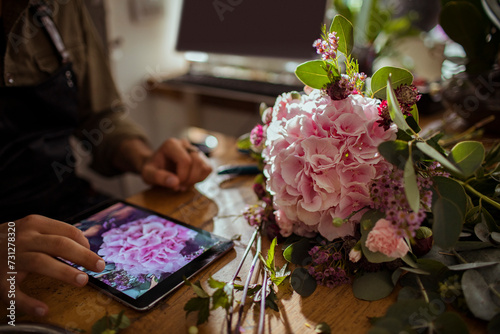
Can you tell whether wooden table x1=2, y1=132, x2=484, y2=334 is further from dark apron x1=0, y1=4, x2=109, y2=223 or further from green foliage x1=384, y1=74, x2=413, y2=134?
dark apron x1=0, y1=4, x2=109, y2=223

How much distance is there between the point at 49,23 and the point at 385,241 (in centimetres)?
103

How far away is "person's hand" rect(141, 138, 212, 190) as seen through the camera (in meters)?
0.83

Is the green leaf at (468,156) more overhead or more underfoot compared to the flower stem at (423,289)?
more overhead

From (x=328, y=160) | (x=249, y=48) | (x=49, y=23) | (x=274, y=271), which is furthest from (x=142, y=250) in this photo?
(x=249, y=48)

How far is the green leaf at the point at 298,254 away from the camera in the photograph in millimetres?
Answer: 542

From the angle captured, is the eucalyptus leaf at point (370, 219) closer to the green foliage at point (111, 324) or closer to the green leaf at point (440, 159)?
the green leaf at point (440, 159)

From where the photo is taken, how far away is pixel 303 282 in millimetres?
506

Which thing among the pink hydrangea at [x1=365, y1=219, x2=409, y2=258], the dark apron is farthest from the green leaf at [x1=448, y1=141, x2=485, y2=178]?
the dark apron

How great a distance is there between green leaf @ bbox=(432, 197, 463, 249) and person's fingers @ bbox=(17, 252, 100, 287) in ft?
1.50

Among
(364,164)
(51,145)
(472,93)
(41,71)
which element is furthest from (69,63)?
(472,93)

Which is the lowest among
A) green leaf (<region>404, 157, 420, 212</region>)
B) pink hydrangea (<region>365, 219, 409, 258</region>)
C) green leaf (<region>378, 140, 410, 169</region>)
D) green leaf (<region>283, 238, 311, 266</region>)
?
green leaf (<region>283, 238, 311, 266</region>)

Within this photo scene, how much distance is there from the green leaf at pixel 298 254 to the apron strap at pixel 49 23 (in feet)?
2.80

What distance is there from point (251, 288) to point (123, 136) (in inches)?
30.7

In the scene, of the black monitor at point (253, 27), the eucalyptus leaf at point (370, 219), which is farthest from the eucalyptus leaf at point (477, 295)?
the black monitor at point (253, 27)
